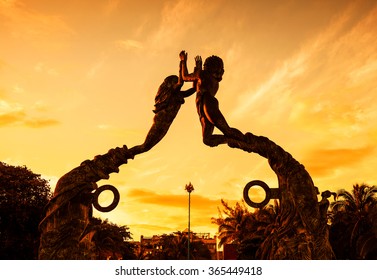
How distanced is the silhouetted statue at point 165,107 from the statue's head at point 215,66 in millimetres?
517

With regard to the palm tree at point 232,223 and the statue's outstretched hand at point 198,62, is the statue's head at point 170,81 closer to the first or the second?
the statue's outstretched hand at point 198,62

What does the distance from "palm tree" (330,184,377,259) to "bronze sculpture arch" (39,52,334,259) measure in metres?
13.1

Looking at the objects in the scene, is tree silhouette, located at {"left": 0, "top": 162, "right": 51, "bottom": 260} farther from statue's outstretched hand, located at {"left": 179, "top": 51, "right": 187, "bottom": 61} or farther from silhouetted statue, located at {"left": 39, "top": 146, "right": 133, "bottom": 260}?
statue's outstretched hand, located at {"left": 179, "top": 51, "right": 187, "bottom": 61}

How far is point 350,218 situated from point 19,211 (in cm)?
1602

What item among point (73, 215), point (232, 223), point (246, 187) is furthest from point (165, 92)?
point (232, 223)

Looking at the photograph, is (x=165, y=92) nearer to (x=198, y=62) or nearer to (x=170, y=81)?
(x=170, y=81)

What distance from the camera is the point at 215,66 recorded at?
9.46 meters

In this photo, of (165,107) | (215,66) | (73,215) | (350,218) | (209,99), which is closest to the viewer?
(73,215)

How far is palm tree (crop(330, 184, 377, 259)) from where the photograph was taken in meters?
21.3

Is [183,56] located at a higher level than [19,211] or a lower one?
higher

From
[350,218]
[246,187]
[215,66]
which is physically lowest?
[246,187]

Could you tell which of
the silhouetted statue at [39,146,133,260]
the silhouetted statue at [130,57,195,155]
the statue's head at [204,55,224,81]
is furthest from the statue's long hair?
the silhouetted statue at [39,146,133,260]
